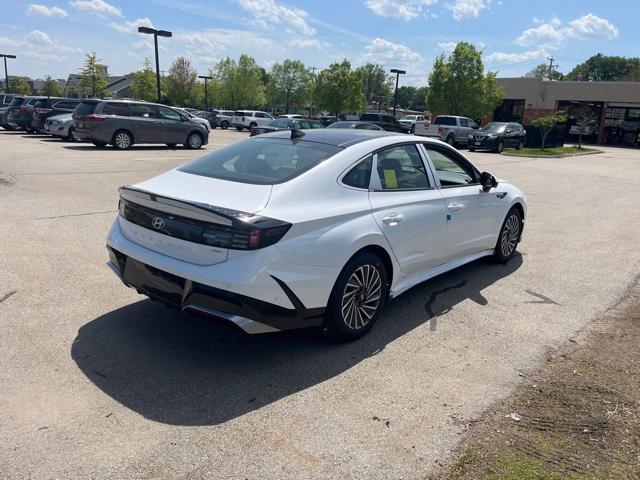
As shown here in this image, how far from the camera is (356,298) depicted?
402 cm

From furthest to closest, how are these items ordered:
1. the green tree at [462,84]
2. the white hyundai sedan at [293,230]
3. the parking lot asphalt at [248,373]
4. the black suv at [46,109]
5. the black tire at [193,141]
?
1. the green tree at [462,84]
2. the black suv at [46,109]
3. the black tire at [193,141]
4. the white hyundai sedan at [293,230]
5. the parking lot asphalt at [248,373]

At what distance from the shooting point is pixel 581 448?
292 cm

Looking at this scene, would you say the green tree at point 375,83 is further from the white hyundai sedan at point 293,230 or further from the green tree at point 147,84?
the white hyundai sedan at point 293,230

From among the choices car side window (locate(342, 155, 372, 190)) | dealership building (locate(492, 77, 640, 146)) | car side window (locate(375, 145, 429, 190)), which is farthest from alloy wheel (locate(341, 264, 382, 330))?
dealership building (locate(492, 77, 640, 146))

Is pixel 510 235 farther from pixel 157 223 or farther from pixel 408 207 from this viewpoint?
pixel 157 223

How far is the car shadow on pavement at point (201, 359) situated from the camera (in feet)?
10.6

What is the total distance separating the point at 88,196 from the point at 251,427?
768 centimetres

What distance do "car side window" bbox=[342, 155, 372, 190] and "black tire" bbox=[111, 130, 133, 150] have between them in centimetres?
1648

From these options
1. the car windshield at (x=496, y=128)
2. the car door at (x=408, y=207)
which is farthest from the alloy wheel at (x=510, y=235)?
the car windshield at (x=496, y=128)

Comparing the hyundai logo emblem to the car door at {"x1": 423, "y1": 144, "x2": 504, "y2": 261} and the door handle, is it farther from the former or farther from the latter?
the car door at {"x1": 423, "y1": 144, "x2": 504, "y2": 261}

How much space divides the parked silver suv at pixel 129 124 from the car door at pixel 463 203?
15842mm

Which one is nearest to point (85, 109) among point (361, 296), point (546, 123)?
point (361, 296)

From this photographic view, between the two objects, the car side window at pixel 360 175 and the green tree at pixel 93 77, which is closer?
the car side window at pixel 360 175

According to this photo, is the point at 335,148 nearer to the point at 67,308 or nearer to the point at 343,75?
the point at 67,308
